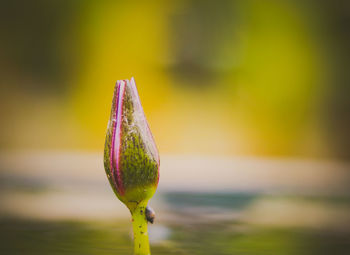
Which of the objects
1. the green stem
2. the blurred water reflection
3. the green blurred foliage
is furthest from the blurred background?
the green stem

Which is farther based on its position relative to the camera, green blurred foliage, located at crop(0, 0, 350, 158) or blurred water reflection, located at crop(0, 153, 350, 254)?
green blurred foliage, located at crop(0, 0, 350, 158)

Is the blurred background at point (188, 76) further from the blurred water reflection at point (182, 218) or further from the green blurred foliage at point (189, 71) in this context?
the blurred water reflection at point (182, 218)

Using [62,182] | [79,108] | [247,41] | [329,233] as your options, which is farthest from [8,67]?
[329,233]

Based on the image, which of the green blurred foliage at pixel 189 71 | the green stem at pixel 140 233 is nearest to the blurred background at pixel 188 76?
the green blurred foliage at pixel 189 71

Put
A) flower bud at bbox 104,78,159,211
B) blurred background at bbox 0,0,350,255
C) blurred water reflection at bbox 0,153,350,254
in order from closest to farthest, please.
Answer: flower bud at bbox 104,78,159,211
blurred water reflection at bbox 0,153,350,254
blurred background at bbox 0,0,350,255

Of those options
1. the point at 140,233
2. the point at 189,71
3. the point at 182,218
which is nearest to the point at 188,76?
the point at 189,71

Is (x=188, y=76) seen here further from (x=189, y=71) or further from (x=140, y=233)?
(x=140, y=233)

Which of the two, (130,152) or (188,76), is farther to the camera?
(188,76)

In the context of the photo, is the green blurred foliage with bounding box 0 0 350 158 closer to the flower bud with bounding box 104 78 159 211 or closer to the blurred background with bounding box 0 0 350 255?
the blurred background with bounding box 0 0 350 255

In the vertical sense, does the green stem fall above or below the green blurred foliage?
below
